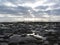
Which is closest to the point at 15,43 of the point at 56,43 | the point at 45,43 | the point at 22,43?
the point at 22,43

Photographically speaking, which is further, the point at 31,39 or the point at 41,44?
the point at 31,39

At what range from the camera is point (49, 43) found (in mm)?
28156

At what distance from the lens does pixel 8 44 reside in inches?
1088

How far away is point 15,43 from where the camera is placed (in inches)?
1104

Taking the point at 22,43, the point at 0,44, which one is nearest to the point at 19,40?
the point at 22,43

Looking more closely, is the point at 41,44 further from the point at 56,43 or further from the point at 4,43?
the point at 4,43

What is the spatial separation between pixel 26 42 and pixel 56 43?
5.66 metres

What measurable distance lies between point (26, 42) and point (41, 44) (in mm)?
2912

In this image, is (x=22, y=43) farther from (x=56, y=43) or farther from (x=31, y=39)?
(x=56, y=43)

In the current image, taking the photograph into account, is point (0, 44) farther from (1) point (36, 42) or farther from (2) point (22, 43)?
(1) point (36, 42)

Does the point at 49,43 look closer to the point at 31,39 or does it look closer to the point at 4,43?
the point at 31,39

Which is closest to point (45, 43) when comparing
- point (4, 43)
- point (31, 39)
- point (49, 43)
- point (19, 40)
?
point (49, 43)

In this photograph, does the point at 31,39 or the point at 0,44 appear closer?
the point at 0,44

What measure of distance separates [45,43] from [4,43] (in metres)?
7.70
